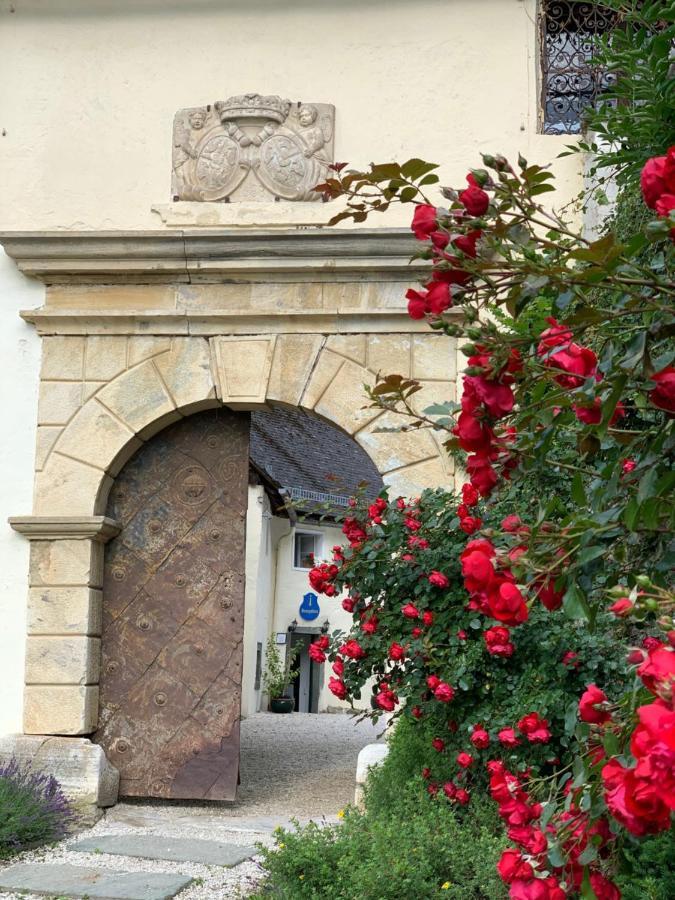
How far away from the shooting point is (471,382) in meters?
1.69

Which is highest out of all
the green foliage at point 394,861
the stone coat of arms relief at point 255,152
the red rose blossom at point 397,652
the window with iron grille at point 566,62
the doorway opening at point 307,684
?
the window with iron grille at point 566,62

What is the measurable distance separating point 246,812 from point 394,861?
3223 mm

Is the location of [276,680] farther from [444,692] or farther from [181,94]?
[444,692]

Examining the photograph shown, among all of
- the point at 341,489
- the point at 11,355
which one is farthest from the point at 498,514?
the point at 11,355

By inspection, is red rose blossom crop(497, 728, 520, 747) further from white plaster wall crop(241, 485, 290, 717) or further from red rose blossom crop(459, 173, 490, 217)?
white plaster wall crop(241, 485, 290, 717)

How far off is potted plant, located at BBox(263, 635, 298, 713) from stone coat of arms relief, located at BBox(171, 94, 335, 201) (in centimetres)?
1260

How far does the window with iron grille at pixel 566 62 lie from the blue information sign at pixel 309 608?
15.1 m

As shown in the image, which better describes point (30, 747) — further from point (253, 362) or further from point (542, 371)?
point (542, 371)

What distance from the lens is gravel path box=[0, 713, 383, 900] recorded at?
4.80m

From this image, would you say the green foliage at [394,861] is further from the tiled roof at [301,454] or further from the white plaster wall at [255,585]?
the tiled roof at [301,454]

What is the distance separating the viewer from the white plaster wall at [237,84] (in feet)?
21.6

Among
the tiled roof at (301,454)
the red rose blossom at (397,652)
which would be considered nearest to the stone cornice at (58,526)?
the red rose blossom at (397,652)

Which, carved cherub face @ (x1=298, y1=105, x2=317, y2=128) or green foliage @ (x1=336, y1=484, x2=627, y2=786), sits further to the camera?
carved cherub face @ (x1=298, y1=105, x2=317, y2=128)

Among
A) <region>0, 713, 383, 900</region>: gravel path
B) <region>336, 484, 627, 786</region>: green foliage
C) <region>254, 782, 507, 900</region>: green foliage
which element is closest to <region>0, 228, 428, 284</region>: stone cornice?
<region>336, 484, 627, 786</region>: green foliage
